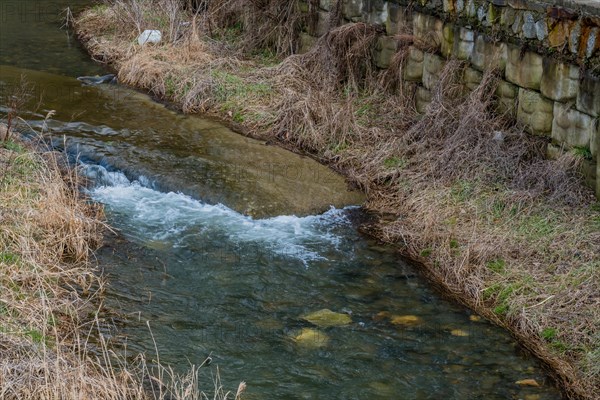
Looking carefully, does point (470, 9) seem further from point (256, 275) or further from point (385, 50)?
point (256, 275)

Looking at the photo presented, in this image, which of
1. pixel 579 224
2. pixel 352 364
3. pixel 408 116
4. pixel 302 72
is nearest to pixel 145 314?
pixel 352 364

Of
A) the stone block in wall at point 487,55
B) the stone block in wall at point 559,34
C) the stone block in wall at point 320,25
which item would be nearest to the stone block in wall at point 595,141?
the stone block in wall at point 559,34

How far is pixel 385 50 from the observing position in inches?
371

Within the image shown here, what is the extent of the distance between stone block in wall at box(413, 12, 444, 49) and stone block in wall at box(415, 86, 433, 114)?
18.3 inches

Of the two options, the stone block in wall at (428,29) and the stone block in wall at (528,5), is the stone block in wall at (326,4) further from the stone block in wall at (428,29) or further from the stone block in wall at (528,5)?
the stone block in wall at (528,5)

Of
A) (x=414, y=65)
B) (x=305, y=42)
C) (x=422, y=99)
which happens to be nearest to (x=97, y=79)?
(x=305, y=42)

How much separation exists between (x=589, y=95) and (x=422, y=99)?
2.35 metres

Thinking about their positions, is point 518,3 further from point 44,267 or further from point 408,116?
point 44,267

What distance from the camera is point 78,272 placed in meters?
6.20

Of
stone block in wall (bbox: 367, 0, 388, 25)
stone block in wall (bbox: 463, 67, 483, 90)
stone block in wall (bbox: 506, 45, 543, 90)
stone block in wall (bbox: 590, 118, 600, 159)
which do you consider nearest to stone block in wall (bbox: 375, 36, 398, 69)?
stone block in wall (bbox: 367, 0, 388, 25)

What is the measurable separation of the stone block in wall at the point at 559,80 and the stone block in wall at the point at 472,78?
0.90 metres

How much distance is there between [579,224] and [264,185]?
9.33ft

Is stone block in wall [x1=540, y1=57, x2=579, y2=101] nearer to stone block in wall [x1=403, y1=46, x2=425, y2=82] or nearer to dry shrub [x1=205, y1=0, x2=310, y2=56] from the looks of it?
stone block in wall [x1=403, y1=46, x2=425, y2=82]

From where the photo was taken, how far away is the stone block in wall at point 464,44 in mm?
8117
